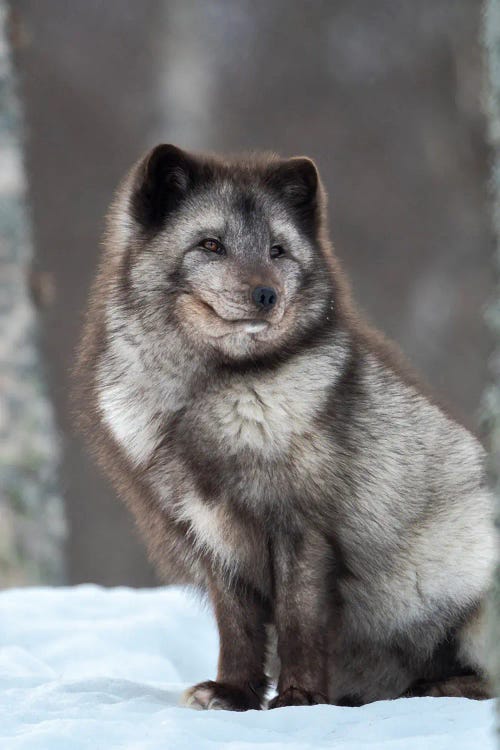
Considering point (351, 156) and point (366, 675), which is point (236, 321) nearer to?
point (366, 675)

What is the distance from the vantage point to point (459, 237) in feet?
45.0

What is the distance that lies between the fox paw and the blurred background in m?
8.89

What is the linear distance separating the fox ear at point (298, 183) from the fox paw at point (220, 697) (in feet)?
5.57

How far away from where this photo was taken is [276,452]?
12.8 ft


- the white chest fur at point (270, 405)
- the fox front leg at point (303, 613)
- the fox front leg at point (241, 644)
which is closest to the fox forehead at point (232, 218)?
the white chest fur at point (270, 405)

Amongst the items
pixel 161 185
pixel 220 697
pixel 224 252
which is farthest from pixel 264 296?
pixel 220 697

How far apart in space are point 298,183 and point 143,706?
76.4 inches

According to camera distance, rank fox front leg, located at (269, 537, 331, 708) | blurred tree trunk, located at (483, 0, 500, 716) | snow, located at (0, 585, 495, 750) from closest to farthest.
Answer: blurred tree trunk, located at (483, 0, 500, 716)
snow, located at (0, 585, 495, 750)
fox front leg, located at (269, 537, 331, 708)

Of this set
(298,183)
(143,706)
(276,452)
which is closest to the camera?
(143,706)

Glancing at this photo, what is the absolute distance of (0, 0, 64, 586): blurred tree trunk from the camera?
24.6ft

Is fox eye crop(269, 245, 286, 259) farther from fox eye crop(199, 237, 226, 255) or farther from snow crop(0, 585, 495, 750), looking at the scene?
snow crop(0, 585, 495, 750)

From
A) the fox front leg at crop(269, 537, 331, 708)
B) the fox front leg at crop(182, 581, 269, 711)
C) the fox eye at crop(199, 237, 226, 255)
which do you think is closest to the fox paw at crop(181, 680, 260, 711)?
the fox front leg at crop(182, 581, 269, 711)

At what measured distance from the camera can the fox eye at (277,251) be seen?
4.23 metres

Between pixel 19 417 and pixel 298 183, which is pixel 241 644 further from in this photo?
pixel 19 417
